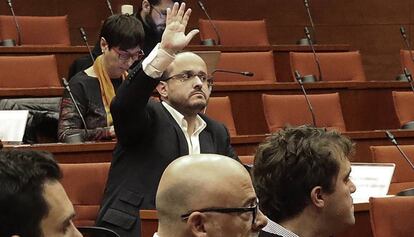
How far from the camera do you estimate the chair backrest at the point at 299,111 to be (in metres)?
3.98

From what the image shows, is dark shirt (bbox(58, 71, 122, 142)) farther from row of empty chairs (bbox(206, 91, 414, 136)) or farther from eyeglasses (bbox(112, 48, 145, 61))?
row of empty chairs (bbox(206, 91, 414, 136))

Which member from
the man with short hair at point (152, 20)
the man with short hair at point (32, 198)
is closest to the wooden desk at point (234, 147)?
the man with short hair at point (152, 20)

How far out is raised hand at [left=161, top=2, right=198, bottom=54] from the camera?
2.27m

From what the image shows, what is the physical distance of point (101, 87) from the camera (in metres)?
3.27

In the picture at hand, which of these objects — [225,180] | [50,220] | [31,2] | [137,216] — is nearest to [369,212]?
[137,216]

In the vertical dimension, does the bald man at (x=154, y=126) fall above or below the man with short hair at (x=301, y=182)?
above

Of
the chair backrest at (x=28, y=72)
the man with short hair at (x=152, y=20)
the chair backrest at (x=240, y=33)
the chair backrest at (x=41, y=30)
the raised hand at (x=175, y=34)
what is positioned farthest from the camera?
the chair backrest at (x=240, y=33)

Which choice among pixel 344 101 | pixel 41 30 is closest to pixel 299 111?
pixel 344 101

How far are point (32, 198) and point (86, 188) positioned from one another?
63.7 inches

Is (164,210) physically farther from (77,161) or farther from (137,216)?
(77,161)

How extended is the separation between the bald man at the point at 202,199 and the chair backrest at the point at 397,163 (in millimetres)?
2070

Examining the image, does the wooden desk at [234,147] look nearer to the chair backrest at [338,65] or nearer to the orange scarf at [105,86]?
the orange scarf at [105,86]

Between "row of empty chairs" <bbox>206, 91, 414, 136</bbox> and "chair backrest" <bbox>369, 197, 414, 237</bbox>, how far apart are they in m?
1.25

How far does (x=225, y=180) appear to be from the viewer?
4.19ft
